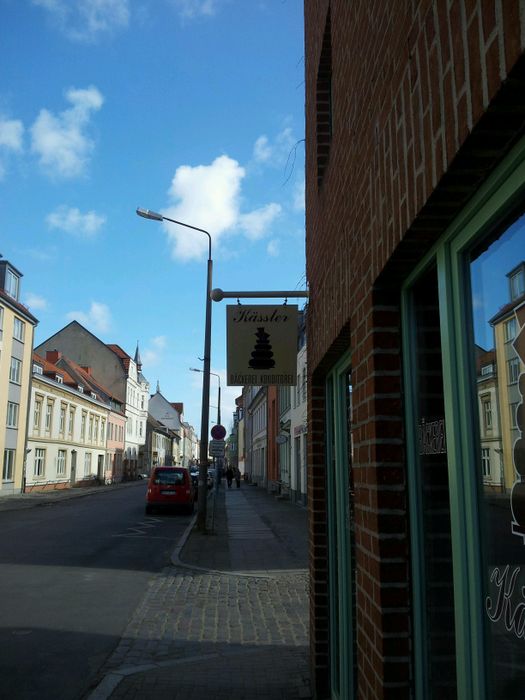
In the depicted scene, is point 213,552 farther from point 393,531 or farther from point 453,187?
point 453,187

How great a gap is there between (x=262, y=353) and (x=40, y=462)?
1370 inches

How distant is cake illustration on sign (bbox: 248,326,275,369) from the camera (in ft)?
24.3

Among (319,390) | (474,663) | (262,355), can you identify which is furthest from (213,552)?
(474,663)

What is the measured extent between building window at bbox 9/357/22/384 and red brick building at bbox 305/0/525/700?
32427mm

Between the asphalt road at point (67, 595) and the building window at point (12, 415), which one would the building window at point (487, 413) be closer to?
the asphalt road at point (67, 595)

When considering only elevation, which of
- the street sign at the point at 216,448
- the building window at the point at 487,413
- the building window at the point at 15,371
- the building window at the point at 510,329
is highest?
the building window at the point at 15,371

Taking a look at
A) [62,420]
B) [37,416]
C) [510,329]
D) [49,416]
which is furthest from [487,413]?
[62,420]

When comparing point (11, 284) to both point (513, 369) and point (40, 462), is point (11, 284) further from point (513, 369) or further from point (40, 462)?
point (513, 369)

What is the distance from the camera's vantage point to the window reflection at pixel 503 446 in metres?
1.65

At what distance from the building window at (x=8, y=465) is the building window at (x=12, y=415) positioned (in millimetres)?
1329

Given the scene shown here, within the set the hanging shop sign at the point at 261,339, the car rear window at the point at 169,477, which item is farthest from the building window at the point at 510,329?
the car rear window at the point at 169,477

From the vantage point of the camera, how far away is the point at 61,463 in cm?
4291

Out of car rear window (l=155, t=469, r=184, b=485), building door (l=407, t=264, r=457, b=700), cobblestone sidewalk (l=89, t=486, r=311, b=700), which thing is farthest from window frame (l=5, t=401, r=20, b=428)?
building door (l=407, t=264, r=457, b=700)

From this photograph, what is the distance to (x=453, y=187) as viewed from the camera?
1816 mm
